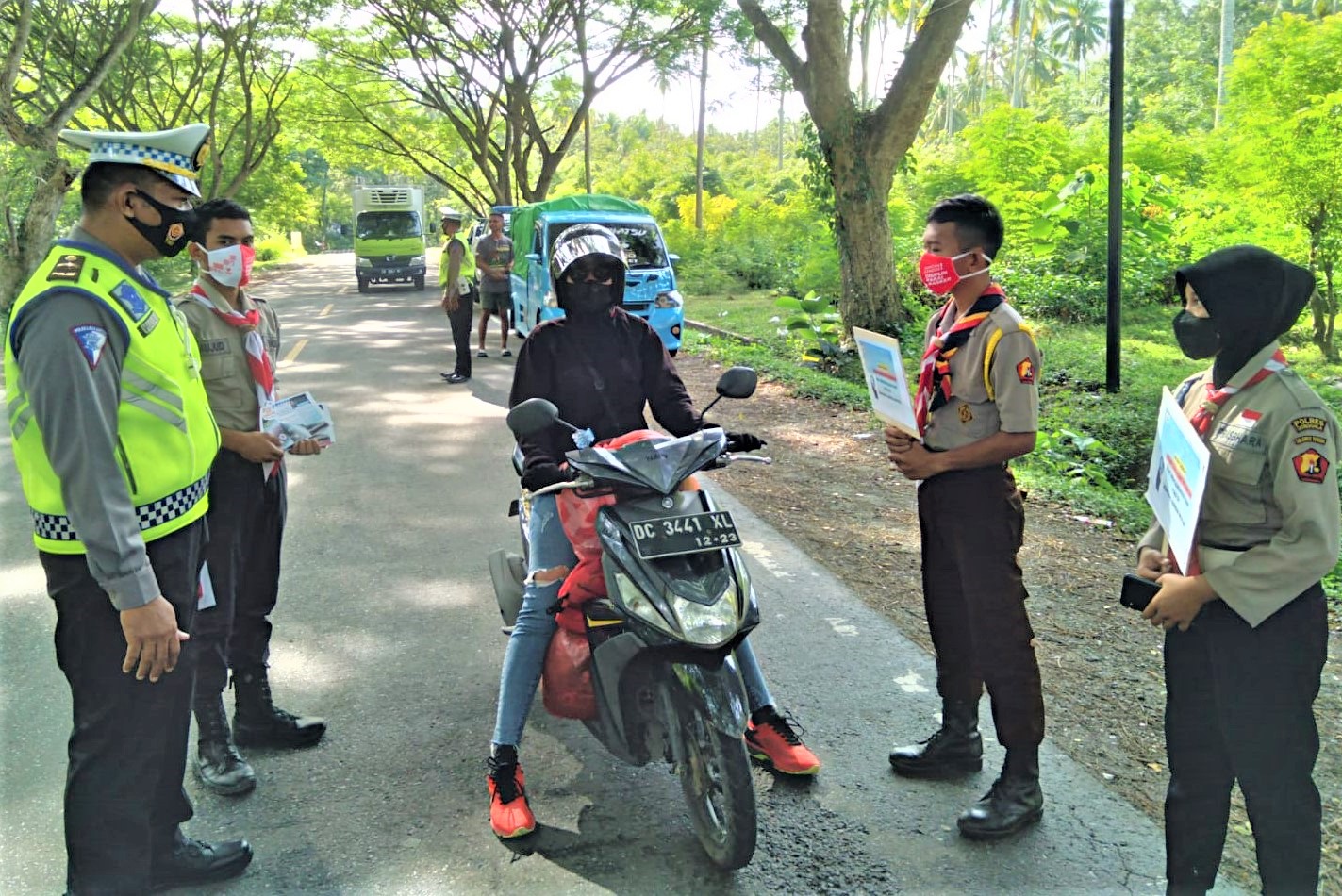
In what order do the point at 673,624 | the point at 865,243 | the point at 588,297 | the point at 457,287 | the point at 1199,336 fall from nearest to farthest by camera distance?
Answer: the point at 1199,336 → the point at 673,624 → the point at 588,297 → the point at 457,287 → the point at 865,243

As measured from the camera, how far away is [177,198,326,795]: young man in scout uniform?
137 inches

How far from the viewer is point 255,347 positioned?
12.0ft

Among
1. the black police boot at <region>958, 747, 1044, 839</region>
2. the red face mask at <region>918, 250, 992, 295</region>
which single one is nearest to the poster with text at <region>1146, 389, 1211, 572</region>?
the red face mask at <region>918, 250, 992, 295</region>

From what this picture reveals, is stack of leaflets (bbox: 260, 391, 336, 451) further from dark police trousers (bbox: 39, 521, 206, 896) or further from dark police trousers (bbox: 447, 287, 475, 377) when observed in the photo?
dark police trousers (bbox: 447, 287, 475, 377)

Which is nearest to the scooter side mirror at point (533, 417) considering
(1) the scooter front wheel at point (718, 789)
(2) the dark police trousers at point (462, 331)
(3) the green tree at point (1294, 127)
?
(1) the scooter front wheel at point (718, 789)

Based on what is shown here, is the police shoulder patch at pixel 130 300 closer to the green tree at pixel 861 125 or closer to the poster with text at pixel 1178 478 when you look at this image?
the poster with text at pixel 1178 478

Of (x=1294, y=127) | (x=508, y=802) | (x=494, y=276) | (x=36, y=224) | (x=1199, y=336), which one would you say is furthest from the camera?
(x=36, y=224)

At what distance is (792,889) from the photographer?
2.89 metres

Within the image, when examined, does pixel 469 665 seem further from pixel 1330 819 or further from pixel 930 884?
pixel 1330 819

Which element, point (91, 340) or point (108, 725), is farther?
point (108, 725)

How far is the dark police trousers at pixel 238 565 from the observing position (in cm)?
347

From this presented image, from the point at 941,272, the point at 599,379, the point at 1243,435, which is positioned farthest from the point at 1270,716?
the point at 599,379

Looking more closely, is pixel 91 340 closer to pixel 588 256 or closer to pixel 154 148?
pixel 154 148

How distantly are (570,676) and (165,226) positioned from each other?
5.67 ft
